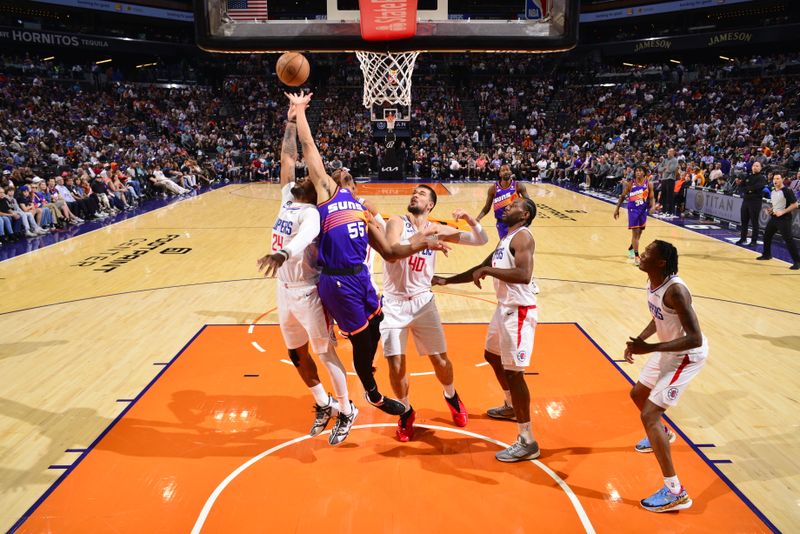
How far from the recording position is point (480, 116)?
32.8 meters

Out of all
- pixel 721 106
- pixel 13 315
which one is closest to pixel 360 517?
pixel 13 315

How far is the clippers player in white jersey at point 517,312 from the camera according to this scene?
4.20 m

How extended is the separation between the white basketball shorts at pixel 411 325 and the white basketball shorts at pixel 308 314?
0.44 meters

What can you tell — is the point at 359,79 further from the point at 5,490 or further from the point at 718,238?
the point at 5,490

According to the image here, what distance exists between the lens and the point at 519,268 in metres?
4.20

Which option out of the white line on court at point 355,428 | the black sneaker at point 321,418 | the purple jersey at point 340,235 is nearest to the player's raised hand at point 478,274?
the purple jersey at point 340,235

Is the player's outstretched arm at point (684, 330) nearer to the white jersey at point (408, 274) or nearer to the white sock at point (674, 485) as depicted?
the white sock at point (674, 485)

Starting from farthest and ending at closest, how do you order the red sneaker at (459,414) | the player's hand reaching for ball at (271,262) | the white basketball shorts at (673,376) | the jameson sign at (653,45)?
the jameson sign at (653,45) < the red sneaker at (459,414) < the white basketball shorts at (673,376) < the player's hand reaching for ball at (271,262)

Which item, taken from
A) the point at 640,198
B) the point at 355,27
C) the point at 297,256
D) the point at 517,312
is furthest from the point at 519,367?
the point at 640,198

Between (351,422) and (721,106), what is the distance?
29.5 meters

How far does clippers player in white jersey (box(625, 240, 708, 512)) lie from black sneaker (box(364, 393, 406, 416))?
1.65 meters

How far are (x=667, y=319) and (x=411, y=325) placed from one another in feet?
5.95

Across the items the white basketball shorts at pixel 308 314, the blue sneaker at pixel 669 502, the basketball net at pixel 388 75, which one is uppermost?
the basketball net at pixel 388 75

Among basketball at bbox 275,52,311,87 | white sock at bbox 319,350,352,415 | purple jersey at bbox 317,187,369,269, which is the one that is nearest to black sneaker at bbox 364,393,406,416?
white sock at bbox 319,350,352,415
